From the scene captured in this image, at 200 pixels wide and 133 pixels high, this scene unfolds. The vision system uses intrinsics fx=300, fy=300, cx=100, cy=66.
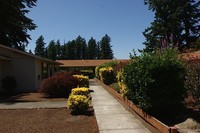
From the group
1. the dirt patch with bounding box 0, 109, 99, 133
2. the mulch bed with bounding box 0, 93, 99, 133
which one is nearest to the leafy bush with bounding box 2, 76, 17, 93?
the mulch bed with bounding box 0, 93, 99, 133

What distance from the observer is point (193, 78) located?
9.00m

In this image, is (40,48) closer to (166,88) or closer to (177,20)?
(177,20)

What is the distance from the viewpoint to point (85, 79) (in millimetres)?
21172

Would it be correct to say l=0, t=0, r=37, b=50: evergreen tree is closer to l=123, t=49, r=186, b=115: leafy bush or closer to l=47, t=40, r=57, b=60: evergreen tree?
l=123, t=49, r=186, b=115: leafy bush

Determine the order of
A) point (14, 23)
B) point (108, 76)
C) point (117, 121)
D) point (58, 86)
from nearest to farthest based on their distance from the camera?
point (117, 121) → point (58, 86) → point (108, 76) → point (14, 23)

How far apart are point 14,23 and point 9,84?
15352 millimetres

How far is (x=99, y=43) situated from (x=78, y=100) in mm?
104747

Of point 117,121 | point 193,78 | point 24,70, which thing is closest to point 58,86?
point 24,70

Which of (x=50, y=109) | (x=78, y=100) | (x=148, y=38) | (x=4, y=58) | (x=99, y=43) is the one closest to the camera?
(x=78, y=100)

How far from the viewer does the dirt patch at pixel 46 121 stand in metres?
8.73

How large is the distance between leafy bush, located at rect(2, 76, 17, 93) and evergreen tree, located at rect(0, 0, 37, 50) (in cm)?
1428

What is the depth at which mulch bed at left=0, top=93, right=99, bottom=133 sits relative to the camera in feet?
28.7

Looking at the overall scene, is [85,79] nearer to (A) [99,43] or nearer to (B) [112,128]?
(B) [112,128]

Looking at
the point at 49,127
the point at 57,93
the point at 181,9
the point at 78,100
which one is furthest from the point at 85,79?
the point at 181,9
